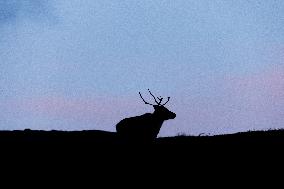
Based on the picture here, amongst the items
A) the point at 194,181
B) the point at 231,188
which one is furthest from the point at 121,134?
the point at 231,188

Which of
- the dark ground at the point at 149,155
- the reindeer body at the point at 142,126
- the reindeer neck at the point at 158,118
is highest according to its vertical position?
the reindeer neck at the point at 158,118

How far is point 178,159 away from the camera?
11.7 meters

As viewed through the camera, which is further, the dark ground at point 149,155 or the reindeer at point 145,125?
the reindeer at point 145,125

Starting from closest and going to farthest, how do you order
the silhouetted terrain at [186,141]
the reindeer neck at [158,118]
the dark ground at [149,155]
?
the dark ground at [149,155] → the silhouetted terrain at [186,141] → the reindeer neck at [158,118]

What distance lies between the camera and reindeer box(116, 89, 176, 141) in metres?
13.5

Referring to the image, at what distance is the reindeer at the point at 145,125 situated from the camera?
44.3ft

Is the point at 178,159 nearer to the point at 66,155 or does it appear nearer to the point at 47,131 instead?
the point at 66,155

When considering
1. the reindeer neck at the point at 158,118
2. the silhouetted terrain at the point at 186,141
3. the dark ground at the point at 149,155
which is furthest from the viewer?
the reindeer neck at the point at 158,118

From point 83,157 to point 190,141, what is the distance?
4.93 meters

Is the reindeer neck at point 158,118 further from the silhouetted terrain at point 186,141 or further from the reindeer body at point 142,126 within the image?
the silhouetted terrain at point 186,141

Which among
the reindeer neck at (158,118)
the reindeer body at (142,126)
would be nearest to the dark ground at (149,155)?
the reindeer body at (142,126)

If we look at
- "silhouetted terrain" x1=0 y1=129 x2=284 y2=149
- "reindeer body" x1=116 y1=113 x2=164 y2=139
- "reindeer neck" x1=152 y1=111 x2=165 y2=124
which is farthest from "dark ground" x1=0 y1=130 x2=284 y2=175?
"reindeer neck" x1=152 y1=111 x2=165 y2=124

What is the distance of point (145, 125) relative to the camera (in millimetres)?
13492

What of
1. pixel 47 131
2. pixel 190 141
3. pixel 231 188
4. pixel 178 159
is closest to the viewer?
pixel 231 188
